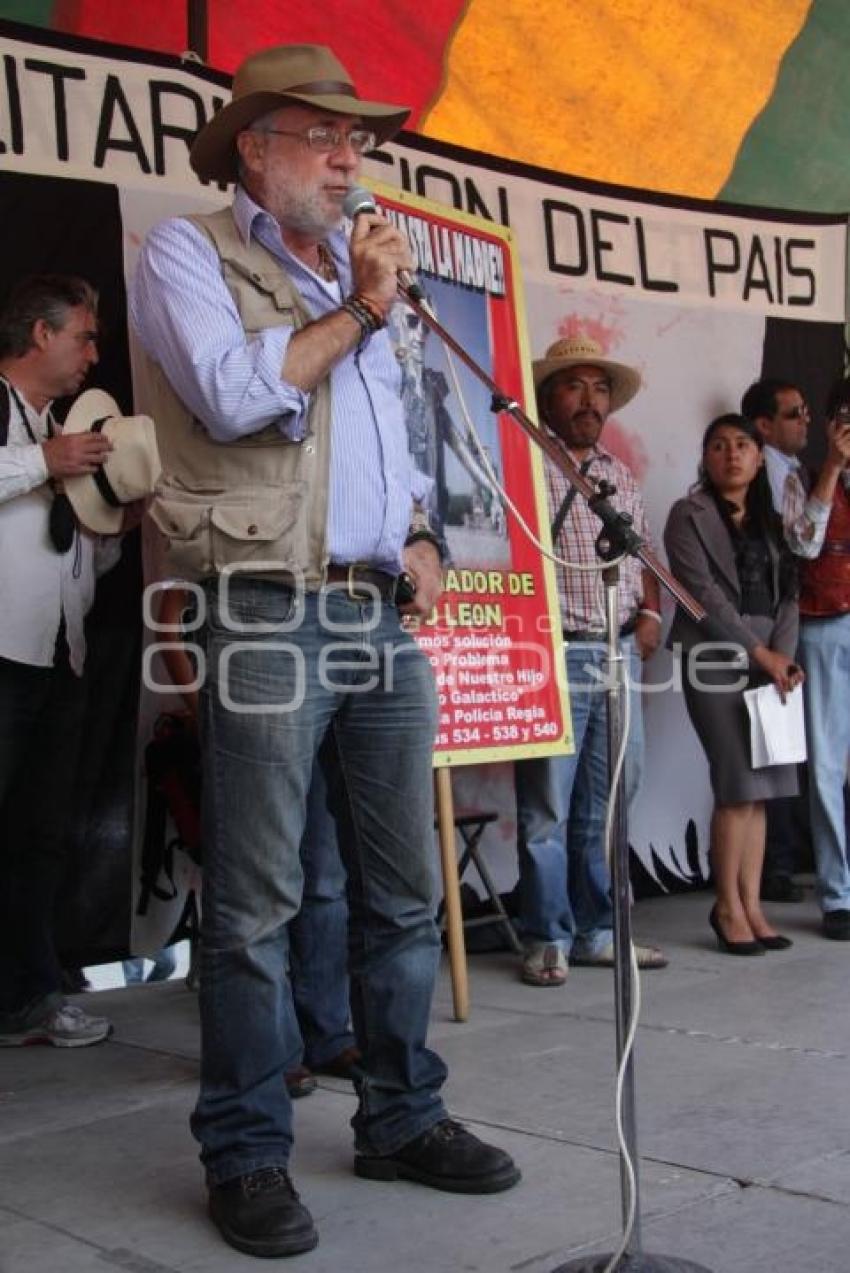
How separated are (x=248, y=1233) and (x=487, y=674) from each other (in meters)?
2.17

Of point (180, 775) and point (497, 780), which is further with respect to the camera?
point (497, 780)

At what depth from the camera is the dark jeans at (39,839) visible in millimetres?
4211

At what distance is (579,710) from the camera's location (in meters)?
5.04

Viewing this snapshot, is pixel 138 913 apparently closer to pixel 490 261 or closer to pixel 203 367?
pixel 490 261

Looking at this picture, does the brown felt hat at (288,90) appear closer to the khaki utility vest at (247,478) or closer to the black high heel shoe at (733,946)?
the khaki utility vest at (247,478)

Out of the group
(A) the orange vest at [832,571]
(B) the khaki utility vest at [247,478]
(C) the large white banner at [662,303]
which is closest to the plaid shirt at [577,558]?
(A) the orange vest at [832,571]

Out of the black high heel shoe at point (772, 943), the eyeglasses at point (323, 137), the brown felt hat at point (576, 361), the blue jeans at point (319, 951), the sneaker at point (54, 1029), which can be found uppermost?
the brown felt hat at point (576, 361)

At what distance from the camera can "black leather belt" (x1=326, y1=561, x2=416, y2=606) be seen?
9.20 feet

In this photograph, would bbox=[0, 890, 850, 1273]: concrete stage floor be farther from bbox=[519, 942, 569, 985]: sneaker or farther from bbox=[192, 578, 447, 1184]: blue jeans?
bbox=[192, 578, 447, 1184]: blue jeans

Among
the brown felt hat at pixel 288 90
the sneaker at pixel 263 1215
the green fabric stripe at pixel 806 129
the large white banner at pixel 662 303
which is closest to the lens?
the sneaker at pixel 263 1215

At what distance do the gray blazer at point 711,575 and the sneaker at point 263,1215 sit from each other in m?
2.92

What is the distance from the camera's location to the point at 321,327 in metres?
2.63

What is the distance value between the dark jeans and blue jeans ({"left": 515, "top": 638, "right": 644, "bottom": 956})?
146cm

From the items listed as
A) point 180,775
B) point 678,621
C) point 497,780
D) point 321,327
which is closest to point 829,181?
point 678,621
